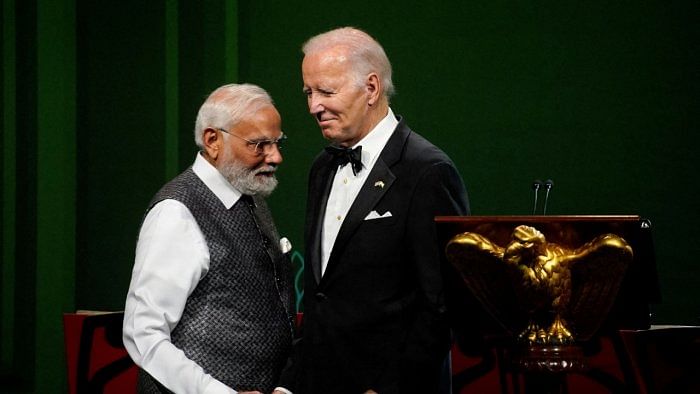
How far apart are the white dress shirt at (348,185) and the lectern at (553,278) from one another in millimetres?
794

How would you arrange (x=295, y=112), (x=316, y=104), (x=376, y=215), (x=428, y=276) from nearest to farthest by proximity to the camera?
(x=428, y=276), (x=376, y=215), (x=316, y=104), (x=295, y=112)

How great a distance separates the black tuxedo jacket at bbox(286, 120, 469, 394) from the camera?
74.4 inches

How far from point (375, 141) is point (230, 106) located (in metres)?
0.37

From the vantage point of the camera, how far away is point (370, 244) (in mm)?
1975

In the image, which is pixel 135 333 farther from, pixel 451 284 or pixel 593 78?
pixel 593 78

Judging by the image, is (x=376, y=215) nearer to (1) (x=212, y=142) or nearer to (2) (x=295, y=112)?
(1) (x=212, y=142)

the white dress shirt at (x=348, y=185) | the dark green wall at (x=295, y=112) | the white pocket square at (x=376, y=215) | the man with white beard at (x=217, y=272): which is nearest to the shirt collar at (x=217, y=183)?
the man with white beard at (x=217, y=272)

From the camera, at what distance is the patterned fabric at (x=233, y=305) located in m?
1.98

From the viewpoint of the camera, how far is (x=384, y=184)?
6.62 feet

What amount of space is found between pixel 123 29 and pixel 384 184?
2.54 metres

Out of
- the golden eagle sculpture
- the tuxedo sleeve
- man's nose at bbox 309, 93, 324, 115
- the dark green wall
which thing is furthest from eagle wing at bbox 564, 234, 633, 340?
the dark green wall

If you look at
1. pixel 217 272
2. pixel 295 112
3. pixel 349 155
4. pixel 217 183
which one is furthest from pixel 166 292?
pixel 295 112

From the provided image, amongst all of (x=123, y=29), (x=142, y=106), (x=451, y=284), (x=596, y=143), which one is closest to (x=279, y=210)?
(x=142, y=106)

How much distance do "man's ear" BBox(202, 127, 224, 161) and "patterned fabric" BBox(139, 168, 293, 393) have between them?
7 centimetres
